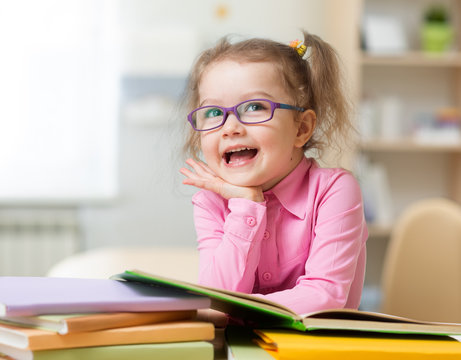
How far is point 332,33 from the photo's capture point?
407 centimetres

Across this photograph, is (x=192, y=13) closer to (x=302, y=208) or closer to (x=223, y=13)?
(x=223, y=13)

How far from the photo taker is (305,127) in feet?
2.93

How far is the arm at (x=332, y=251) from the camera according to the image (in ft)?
2.56

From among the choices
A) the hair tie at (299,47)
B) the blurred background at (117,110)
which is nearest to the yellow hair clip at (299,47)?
the hair tie at (299,47)

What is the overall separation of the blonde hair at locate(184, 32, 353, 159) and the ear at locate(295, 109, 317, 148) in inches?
0.4

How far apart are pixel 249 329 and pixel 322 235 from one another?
7.0 inches

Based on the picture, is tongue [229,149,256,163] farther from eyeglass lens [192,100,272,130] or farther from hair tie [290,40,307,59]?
hair tie [290,40,307,59]

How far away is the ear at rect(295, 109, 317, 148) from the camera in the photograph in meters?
0.88

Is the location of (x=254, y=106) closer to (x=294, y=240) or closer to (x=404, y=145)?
(x=294, y=240)

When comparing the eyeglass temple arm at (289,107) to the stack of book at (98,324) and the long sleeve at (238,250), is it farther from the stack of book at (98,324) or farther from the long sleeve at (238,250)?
the stack of book at (98,324)

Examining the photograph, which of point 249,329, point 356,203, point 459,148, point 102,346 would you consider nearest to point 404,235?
point 356,203

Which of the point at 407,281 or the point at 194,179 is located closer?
the point at 194,179

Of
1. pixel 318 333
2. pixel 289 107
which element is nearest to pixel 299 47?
pixel 289 107

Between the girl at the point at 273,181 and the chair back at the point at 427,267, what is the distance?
2.95 ft
